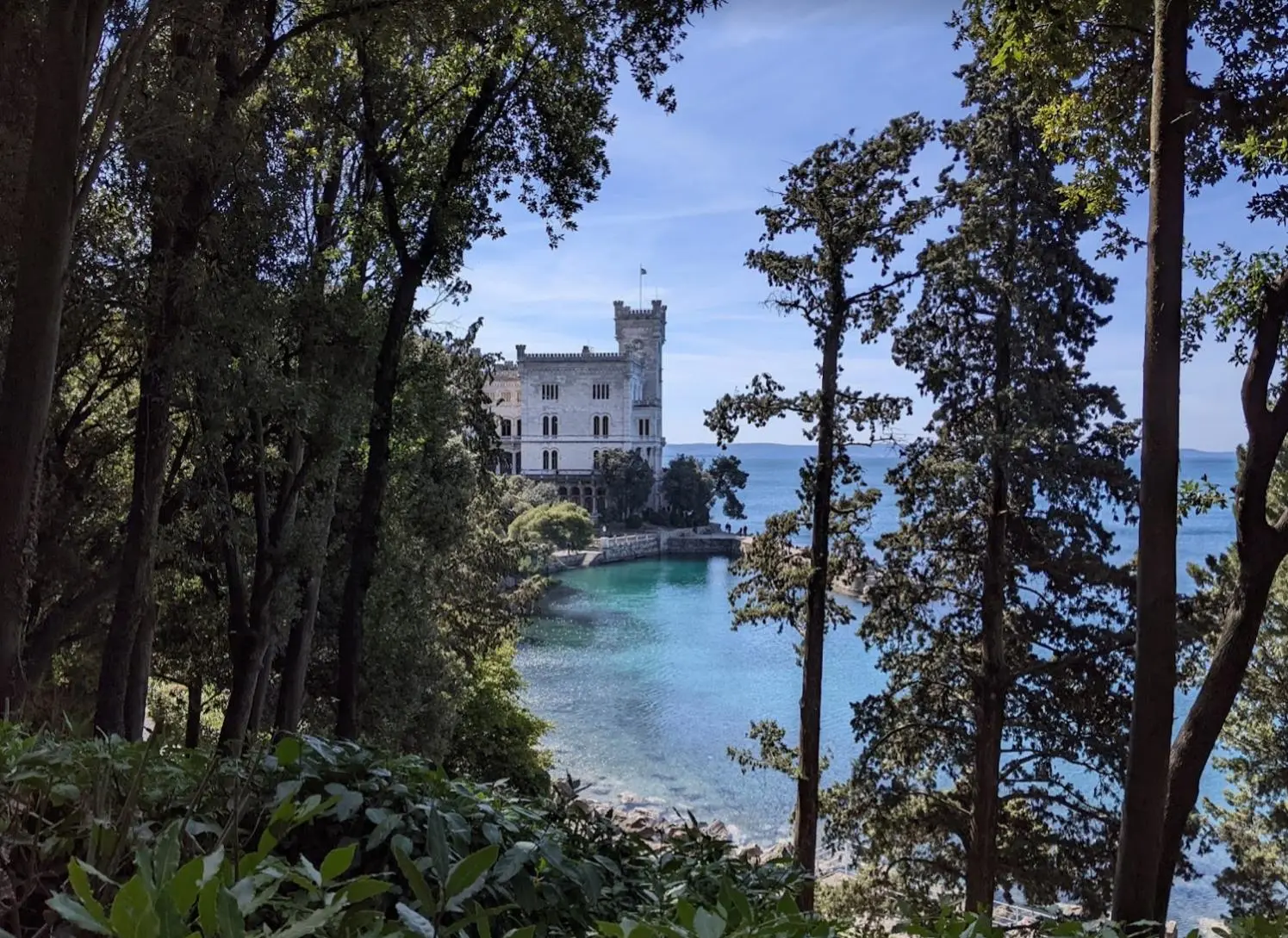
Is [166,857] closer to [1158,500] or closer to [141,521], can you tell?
[1158,500]

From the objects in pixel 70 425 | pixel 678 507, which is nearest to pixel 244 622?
pixel 70 425

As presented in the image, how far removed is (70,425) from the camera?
284 inches

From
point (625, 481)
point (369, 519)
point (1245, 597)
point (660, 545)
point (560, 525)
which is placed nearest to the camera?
point (1245, 597)

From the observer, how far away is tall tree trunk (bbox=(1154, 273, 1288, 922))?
2.83 meters

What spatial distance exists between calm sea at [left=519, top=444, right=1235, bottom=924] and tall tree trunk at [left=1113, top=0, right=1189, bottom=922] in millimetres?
5291

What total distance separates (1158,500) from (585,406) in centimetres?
4772

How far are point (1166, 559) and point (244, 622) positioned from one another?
5449 millimetres

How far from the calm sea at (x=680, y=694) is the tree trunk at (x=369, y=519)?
3357 mm

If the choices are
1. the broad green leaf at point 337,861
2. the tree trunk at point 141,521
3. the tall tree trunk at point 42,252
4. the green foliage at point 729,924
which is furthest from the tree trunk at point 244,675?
the broad green leaf at point 337,861

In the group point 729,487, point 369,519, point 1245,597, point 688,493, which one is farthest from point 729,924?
point 729,487

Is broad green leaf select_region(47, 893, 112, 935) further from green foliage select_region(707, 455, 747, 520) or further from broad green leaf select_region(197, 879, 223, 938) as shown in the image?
green foliage select_region(707, 455, 747, 520)

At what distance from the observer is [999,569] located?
752cm

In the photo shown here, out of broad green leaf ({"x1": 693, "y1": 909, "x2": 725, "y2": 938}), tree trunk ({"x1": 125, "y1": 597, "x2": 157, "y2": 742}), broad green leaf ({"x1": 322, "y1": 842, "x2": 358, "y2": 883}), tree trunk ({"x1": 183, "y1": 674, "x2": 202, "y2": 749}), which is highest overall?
broad green leaf ({"x1": 322, "y1": 842, "x2": 358, "y2": 883})

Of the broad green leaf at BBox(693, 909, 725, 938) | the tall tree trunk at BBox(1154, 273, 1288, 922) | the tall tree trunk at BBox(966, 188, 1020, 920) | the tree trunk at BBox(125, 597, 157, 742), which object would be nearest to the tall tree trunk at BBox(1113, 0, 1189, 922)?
the tall tree trunk at BBox(1154, 273, 1288, 922)
